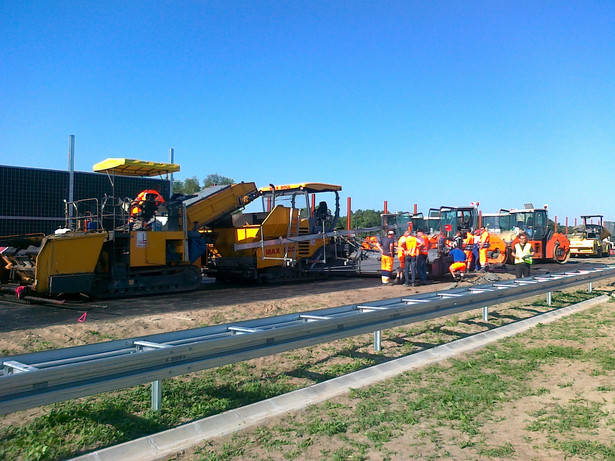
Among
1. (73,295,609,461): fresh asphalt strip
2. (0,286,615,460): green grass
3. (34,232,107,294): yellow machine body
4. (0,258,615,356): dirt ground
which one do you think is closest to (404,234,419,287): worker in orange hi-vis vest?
(0,258,615,356): dirt ground

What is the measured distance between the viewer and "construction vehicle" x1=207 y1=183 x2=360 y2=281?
14.7 m

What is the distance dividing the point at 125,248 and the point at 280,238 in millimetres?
4476

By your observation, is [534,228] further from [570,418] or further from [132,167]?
[570,418]

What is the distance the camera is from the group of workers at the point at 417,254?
1409 centimetres

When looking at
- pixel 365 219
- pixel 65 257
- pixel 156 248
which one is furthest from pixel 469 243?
pixel 365 219

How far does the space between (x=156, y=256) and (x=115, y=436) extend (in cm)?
928

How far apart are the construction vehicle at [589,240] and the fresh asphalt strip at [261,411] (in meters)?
27.7

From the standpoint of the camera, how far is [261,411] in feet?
13.7

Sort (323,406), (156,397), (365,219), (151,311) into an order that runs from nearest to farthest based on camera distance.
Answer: (156,397), (323,406), (151,311), (365,219)

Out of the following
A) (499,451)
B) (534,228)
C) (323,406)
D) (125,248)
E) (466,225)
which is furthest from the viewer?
(534,228)

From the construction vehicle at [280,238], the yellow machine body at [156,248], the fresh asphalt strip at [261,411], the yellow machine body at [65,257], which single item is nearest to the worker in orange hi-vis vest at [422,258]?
the construction vehicle at [280,238]

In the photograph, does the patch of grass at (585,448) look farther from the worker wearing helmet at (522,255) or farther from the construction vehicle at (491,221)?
the construction vehicle at (491,221)

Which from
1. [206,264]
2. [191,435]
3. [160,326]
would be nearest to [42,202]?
[206,264]

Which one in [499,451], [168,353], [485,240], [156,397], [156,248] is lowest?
[499,451]
